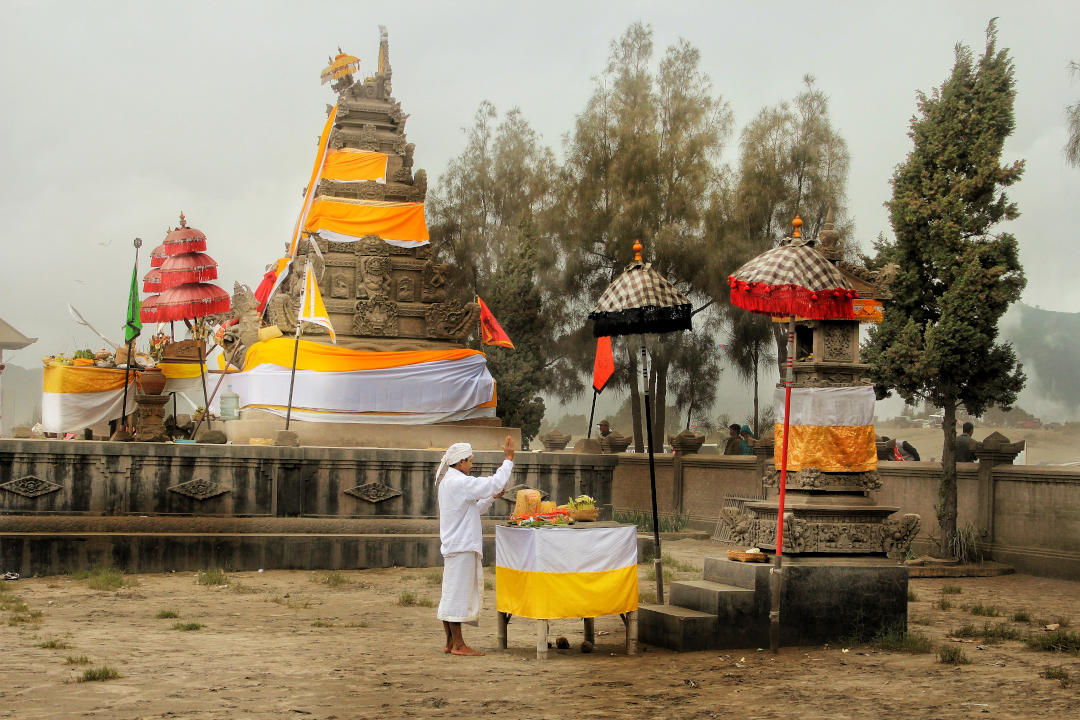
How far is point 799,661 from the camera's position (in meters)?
8.88

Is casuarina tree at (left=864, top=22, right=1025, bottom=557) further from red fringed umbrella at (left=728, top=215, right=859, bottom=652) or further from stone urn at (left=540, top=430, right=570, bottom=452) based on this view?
stone urn at (left=540, top=430, right=570, bottom=452)

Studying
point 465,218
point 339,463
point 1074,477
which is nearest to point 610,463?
point 339,463

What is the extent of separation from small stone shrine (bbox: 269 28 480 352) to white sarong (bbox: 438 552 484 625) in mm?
9998

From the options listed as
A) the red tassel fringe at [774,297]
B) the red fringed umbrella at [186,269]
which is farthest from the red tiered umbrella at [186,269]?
the red tassel fringe at [774,297]

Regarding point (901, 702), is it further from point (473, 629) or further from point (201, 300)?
point (201, 300)

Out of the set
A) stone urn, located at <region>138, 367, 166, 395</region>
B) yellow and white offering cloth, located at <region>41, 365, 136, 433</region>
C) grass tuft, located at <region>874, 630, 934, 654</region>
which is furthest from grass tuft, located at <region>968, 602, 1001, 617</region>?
yellow and white offering cloth, located at <region>41, 365, 136, 433</region>

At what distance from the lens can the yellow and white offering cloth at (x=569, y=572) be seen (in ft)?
29.2

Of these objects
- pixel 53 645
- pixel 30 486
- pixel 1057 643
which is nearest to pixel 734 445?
pixel 1057 643

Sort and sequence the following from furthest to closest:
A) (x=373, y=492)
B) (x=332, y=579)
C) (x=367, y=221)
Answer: (x=367, y=221)
(x=373, y=492)
(x=332, y=579)

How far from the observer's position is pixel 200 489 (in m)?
15.4

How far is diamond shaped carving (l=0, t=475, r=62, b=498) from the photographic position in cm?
1448

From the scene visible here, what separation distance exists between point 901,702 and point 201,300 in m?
14.2

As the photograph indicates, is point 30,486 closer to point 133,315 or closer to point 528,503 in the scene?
point 133,315

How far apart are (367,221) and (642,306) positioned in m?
10.4
